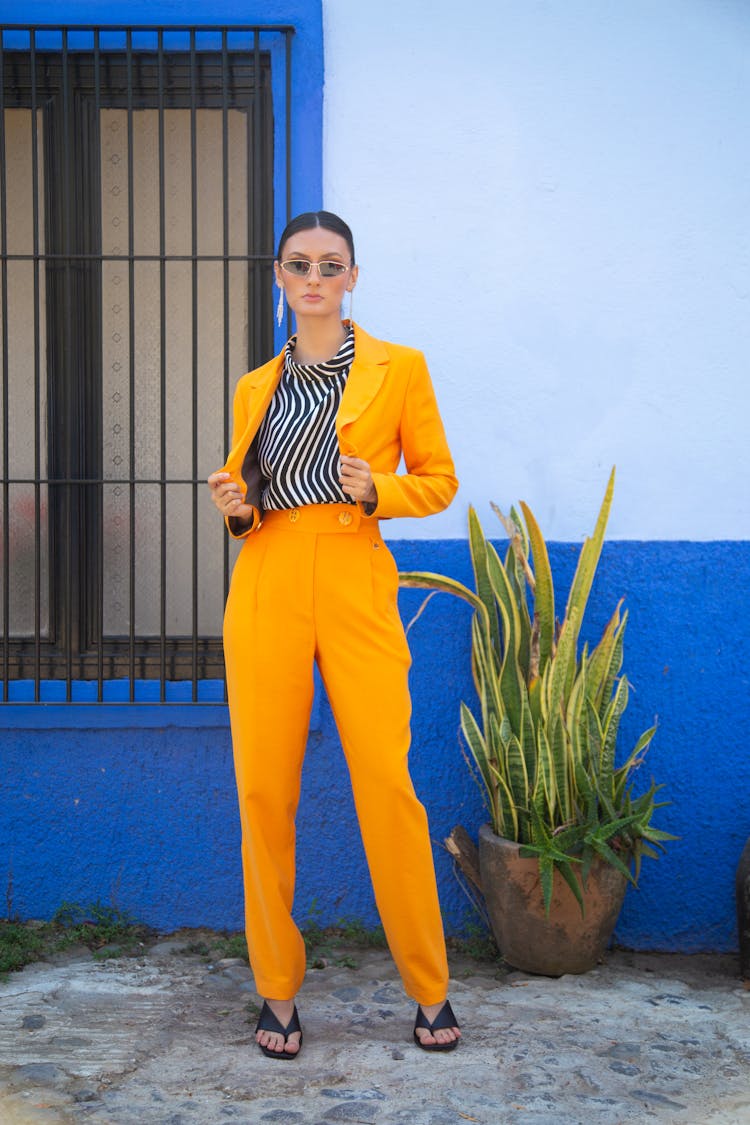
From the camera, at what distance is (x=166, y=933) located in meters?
3.77

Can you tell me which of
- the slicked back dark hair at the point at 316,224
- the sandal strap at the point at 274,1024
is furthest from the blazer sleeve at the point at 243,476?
the sandal strap at the point at 274,1024

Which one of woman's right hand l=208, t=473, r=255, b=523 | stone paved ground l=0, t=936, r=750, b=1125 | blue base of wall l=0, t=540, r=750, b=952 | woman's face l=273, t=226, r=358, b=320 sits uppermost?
woman's face l=273, t=226, r=358, b=320

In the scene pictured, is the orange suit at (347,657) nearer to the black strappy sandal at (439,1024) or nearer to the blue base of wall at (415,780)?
the black strappy sandal at (439,1024)

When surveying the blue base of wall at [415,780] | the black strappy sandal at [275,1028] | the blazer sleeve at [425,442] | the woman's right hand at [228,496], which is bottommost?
the black strappy sandal at [275,1028]

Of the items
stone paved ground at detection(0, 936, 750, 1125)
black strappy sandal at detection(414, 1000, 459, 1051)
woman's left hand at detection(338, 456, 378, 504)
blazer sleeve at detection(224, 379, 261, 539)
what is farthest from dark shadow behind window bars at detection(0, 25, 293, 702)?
black strappy sandal at detection(414, 1000, 459, 1051)

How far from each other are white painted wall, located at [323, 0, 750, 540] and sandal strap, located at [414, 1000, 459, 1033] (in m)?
1.43

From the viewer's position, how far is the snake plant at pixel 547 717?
334cm

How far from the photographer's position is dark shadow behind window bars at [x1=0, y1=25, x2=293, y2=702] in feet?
12.4

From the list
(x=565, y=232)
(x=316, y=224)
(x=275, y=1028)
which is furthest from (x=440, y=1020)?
(x=565, y=232)

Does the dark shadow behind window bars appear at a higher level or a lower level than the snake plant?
higher

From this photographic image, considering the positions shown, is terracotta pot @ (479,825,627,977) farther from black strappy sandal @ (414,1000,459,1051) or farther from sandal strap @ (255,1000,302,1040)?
sandal strap @ (255,1000,302,1040)

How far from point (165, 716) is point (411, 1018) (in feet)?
3.93

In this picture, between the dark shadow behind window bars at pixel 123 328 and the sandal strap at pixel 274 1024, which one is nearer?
the sandal strap at pixel 274 1024

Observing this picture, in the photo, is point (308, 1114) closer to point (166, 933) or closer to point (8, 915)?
point (166, 933)
